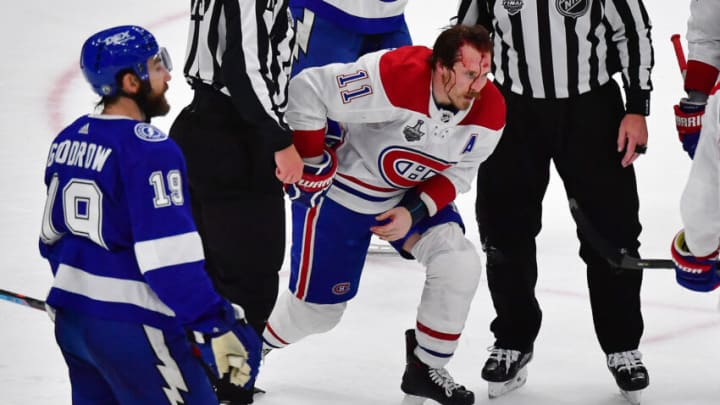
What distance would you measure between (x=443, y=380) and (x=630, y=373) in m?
0.50

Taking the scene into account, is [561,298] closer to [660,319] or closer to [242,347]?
[660,319]

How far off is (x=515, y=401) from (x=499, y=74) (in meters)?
0.85

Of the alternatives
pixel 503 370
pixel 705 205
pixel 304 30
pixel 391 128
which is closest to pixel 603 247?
pixel 503 370

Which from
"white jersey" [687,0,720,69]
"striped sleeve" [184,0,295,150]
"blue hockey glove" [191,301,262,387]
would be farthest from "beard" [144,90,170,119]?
"white jersey" [687,0,720,69]

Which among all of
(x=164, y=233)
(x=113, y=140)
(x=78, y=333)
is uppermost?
(x=113, y=140)

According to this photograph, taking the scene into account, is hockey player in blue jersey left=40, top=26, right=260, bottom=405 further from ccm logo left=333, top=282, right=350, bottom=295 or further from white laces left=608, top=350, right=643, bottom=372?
white laces left=608, top=350, right=643, bottom=372

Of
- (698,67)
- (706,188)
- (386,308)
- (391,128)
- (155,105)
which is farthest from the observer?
(386,308)

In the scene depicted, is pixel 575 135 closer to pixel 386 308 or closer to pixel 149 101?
pixel 386 308

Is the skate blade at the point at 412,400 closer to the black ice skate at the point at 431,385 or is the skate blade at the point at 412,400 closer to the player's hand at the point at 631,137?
the black ice skate at the point at 431,385

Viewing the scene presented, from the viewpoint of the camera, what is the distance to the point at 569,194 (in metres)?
3.11

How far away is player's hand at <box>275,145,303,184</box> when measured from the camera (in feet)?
8.54

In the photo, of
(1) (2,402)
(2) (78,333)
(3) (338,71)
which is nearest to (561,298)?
(3) (338,71)

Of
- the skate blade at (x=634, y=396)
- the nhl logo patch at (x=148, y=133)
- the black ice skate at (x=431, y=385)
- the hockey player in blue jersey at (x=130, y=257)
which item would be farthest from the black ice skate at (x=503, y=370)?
the nhl logo patch at (x=148, y=133)

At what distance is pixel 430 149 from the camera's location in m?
2.80
